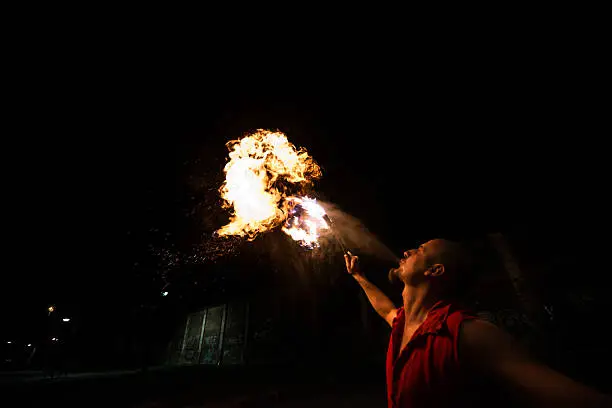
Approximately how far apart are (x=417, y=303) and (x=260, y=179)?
373 centimetres

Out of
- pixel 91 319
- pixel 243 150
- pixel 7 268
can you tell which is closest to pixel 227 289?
pixel 7 268

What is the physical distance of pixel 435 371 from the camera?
1.72m

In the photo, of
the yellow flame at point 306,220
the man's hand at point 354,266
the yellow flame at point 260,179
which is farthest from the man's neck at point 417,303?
the yellow flame at point 260,179

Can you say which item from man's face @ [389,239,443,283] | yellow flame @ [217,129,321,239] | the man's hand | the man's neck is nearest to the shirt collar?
the man's neck

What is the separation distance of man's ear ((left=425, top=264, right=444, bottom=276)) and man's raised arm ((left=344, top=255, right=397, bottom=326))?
62 cm

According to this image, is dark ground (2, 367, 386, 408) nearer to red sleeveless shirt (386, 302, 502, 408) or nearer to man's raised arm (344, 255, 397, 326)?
man's raised arm (344, 255, 397, 326)

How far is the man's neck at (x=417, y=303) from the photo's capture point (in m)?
2.35

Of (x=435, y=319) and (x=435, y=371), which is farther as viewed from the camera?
(x=435, y=319)

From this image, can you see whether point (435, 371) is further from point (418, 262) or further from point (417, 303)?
point (418, 262)

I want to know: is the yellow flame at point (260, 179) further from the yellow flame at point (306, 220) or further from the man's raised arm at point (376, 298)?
the man's raised arm at point (376, 298)

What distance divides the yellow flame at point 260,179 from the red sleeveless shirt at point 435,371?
132 inches

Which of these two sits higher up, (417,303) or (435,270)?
(435,270)

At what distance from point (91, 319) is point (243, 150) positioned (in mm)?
32348

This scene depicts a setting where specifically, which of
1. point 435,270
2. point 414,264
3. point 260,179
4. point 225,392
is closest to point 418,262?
point 414,264
